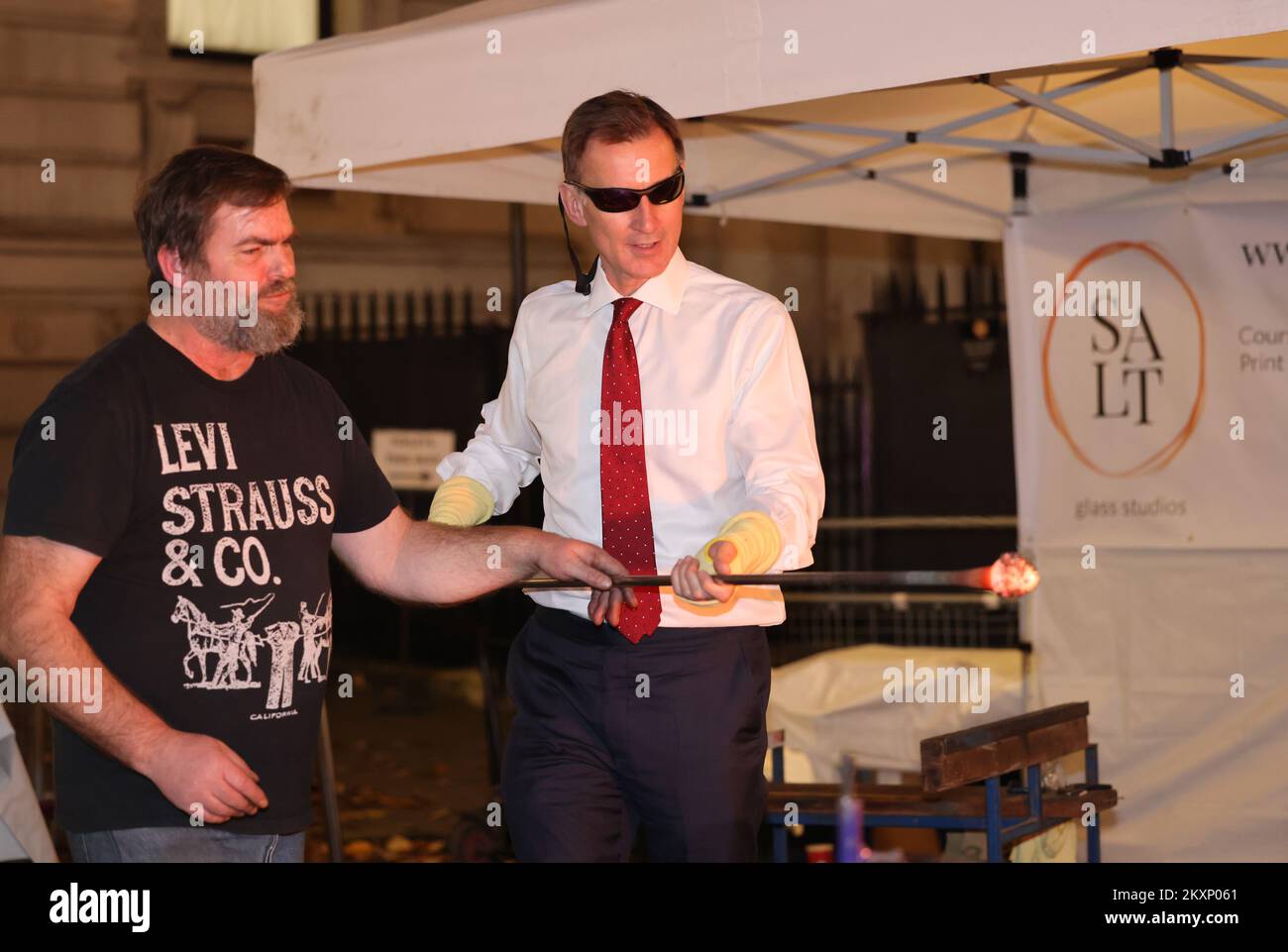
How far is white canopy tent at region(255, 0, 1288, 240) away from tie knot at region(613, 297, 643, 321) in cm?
64

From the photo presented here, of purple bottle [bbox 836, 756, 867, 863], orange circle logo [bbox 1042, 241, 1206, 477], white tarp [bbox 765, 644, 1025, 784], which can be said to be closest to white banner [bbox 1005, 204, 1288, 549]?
orange circle logo [bbox 1042, 241, 1206, 477]

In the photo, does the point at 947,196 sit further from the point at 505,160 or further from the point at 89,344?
the point at 89,344

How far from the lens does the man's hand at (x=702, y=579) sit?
9.59ft

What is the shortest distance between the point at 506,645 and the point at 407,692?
205 inches

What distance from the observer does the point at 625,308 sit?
3.49 m

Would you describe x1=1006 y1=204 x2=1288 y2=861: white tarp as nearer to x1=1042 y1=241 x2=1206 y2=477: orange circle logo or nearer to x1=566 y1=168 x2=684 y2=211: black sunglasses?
x1=1042 y1=241 x2=1206 y2=477: orange circle logo

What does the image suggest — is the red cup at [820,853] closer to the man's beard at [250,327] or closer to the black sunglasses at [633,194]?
the black sunglasses at [633,194]

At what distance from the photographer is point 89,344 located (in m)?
13.2

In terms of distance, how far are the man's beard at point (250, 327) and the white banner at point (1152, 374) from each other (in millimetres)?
3826

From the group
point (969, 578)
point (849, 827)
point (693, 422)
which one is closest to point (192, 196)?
point (693, 422)

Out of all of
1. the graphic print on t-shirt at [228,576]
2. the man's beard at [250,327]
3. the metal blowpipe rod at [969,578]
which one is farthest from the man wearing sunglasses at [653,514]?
the man's beard at [250,327]

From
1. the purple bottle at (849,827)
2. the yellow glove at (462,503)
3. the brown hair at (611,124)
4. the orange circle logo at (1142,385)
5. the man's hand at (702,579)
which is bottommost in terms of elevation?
the purple bottle at (849,827)

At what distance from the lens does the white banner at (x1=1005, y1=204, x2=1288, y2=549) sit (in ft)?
19.0
